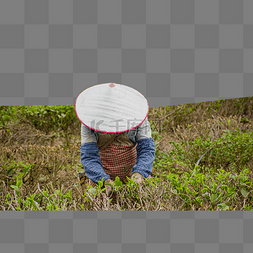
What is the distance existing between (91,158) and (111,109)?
455 mm

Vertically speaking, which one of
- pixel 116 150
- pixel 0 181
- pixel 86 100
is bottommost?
pixel 0 181

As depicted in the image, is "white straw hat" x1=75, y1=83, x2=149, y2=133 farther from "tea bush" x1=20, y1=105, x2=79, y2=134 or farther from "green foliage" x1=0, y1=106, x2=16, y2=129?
"tea bush" x1=20, y1=105, x2=79, y2=134

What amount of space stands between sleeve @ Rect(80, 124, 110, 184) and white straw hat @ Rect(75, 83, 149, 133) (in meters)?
0.16

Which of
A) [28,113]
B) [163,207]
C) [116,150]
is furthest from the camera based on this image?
[28,113]

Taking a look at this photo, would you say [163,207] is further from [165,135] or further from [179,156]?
[165,135]

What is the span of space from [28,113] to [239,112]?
4.47 meters

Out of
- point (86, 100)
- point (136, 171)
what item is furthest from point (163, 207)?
point (86, 100)

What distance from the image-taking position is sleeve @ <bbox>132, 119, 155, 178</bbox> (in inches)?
98.0

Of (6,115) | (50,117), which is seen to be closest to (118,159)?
(6,115)

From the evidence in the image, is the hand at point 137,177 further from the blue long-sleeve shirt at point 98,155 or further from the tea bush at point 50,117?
the tea bush at point 50,117

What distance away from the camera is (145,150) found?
2.61m

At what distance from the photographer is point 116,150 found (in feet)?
8.70

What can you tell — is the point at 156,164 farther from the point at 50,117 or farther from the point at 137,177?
the point at 50,117

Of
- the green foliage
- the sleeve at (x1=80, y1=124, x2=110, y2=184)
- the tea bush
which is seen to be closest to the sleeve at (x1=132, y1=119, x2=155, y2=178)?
the sleeve at (x1=80, y1=124, x2=110, y2=184)
